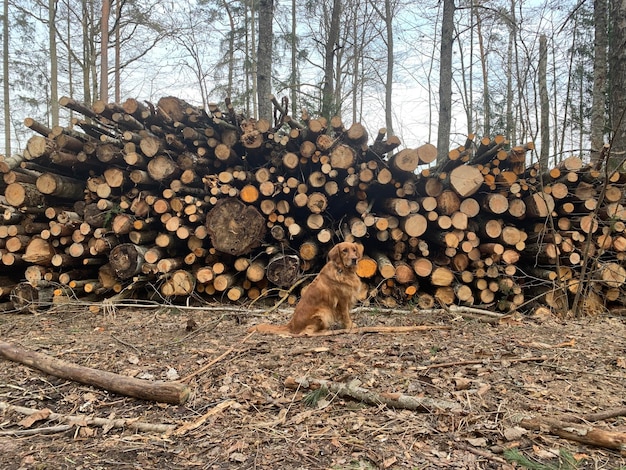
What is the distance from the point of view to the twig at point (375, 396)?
2275mm

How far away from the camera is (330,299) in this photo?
4160mm

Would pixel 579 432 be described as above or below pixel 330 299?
below

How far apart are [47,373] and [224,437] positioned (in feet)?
5.88

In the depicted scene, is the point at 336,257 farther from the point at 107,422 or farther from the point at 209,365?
the point at 107,422

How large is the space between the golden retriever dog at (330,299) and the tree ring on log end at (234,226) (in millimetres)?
1599

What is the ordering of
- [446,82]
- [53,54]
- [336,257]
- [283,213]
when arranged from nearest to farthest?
[336,257] → [283,213] → [446,82] → [53,54]

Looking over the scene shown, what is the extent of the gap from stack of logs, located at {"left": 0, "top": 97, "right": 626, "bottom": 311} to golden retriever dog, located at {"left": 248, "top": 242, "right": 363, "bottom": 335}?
103cm

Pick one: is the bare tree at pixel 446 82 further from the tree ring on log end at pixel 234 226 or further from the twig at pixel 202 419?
the twig at pixel 202 419

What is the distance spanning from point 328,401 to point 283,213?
11.6 feet

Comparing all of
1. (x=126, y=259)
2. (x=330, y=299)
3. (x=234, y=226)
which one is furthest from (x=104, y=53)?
(x=330, y=299)

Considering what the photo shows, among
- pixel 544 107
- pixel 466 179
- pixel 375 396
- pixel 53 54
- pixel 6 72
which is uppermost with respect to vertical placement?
pixel 6 72

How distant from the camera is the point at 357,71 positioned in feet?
52.3

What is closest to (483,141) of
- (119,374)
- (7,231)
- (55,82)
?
(119,374)

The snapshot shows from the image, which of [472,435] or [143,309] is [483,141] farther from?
[143,309]
